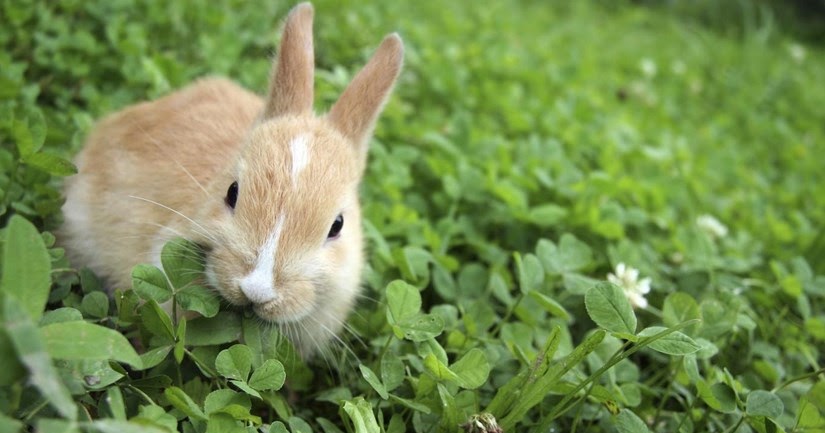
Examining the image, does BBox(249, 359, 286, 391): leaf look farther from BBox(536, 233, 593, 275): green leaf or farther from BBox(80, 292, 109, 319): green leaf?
BBox(536, 233, 593, 275): green leaf

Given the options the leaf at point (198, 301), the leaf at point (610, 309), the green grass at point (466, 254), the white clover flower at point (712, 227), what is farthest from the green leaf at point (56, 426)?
the white clover flower at point (712, 227)

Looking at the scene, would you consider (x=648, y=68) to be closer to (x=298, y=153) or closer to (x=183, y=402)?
(x=298, y=153)

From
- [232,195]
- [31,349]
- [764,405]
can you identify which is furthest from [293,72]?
[764,405]

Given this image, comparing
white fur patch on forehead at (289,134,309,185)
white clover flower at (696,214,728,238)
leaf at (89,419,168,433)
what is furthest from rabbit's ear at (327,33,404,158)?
white clover flower at (696,214,728,238)

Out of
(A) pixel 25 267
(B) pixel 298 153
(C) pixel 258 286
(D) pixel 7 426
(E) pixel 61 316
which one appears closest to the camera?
(D) pixel 7 426

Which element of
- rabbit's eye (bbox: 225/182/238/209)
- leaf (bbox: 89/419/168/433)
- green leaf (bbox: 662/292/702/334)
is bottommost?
green leaf (bbox: 662/292/702/334)

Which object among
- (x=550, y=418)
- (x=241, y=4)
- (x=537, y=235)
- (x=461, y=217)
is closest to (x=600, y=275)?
(x=537, y=235)
